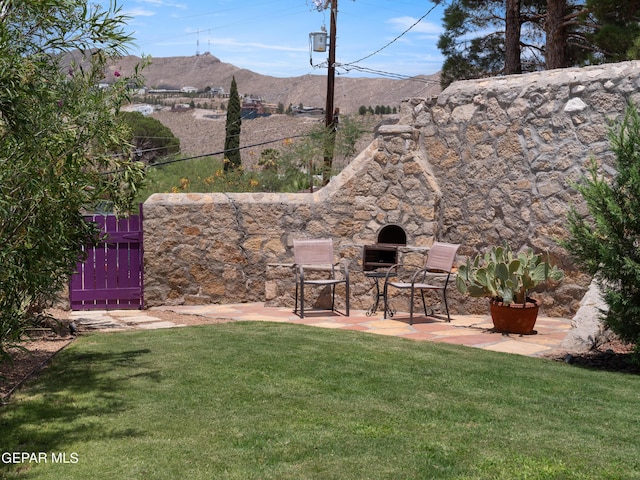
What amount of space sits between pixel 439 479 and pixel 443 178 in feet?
22.4

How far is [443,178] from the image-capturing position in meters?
10.4

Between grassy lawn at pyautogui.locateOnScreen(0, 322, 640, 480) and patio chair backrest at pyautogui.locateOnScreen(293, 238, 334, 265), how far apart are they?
8.52 feet

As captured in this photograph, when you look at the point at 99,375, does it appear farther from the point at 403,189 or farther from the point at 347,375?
the point at 403,189

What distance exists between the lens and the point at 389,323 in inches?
364

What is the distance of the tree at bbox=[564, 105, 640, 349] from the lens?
22.3 feet

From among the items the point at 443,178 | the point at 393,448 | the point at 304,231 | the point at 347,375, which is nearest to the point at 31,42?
the point at 347,375

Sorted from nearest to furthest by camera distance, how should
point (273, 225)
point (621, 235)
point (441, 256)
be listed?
point (621, 235)
point (441, 256)
point (273, 225)

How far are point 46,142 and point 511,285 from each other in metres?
5.19

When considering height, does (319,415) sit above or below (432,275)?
below

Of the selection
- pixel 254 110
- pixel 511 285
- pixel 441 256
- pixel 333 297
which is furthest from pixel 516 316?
pixel 254 110

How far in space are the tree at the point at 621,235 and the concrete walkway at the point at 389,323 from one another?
939 mm

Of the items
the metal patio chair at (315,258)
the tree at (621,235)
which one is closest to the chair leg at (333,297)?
the metal patio chair at (315,258)

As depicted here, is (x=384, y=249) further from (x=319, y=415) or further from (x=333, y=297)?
(x=319, y=415)

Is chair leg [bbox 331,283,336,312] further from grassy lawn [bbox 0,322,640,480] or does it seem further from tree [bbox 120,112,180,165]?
tree [bbox 120,112,180,165]
